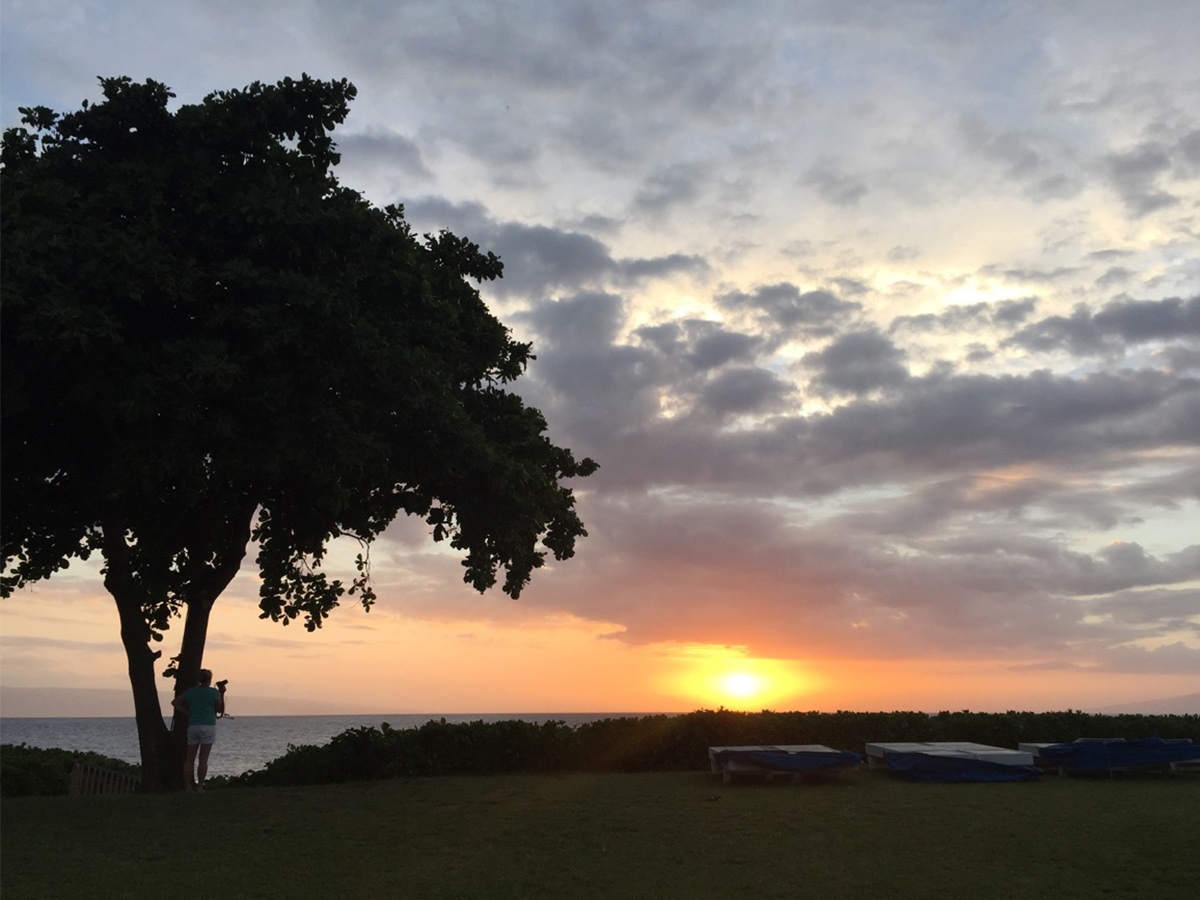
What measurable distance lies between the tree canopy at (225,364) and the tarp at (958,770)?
969cm

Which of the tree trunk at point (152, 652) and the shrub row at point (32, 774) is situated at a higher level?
the tree trunk at point (152, 652)

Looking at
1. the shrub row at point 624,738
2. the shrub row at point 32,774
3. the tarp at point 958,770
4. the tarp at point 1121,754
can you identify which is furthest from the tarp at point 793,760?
the shrub row at point 32,774

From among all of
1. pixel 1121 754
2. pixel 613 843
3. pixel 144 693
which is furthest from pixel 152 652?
pixel 1121 754

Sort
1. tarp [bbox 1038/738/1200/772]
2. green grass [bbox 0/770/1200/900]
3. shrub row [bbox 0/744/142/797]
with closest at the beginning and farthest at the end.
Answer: green grass [bbox 0/770/1200/900]
tarp [bbox 1038/738/1200/772]
shrub row [bbox 0/744/142/797]

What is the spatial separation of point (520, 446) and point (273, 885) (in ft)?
42.1

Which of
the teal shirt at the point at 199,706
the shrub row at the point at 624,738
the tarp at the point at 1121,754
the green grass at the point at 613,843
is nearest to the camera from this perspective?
the green grass at the point at 613,843

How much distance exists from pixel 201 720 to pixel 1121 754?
1990cm

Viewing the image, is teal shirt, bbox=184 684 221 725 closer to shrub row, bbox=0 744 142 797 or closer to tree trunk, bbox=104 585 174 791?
tree trunk, bbox=104 585 174 791

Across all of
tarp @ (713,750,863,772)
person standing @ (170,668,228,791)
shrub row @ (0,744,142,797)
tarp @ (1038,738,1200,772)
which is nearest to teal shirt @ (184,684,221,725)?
person standing @ (170,668,228,791)

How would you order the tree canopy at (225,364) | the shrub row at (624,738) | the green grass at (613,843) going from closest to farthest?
the green grass at (613,843) → the tree canopy at (225,364) → the shrub row at (624,738)

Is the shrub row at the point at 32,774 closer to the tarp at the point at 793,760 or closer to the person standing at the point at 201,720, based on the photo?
the person standing at the point at 201,720

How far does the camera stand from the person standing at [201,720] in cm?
2100

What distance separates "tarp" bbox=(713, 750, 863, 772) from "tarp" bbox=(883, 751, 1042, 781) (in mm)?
1524

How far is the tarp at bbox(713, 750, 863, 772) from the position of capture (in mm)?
21688
